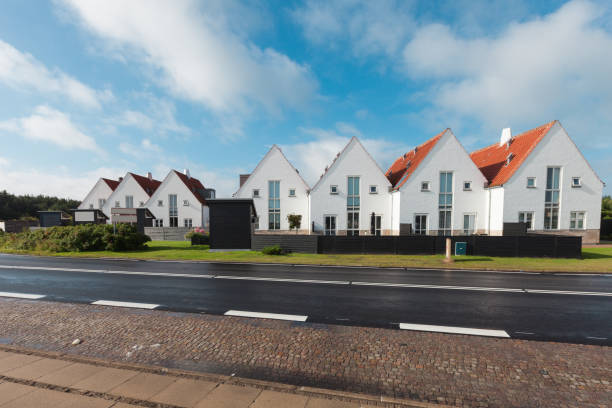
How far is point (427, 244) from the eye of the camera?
17.3 meters

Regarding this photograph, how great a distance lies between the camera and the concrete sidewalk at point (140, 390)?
3.28m

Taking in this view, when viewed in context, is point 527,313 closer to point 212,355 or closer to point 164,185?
point 212,355

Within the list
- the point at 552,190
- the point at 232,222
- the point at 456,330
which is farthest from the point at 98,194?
the point at 552,190

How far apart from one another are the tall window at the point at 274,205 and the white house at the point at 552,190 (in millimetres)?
21406

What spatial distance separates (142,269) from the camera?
12.9 metres

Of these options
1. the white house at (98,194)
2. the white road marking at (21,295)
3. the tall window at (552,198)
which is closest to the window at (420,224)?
the tall window at (552,198)

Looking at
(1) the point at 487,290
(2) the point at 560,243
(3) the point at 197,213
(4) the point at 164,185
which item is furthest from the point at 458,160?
(4) the point at 164,185

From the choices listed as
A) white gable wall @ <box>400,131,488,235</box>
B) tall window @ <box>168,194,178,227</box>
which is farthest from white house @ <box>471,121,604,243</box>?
tall window @ <box>168,194,178,227</box>

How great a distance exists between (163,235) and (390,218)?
2616 cm

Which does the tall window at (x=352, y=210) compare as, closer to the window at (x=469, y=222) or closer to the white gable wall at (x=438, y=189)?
the white gable wall at (x=438, y=189)

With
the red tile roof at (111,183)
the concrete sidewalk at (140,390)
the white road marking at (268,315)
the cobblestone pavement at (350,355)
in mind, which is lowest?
the white road marking at (268,315)

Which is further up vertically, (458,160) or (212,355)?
(458,160)

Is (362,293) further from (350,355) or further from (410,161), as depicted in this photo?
(410,161)

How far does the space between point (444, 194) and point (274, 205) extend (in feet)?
57.0
